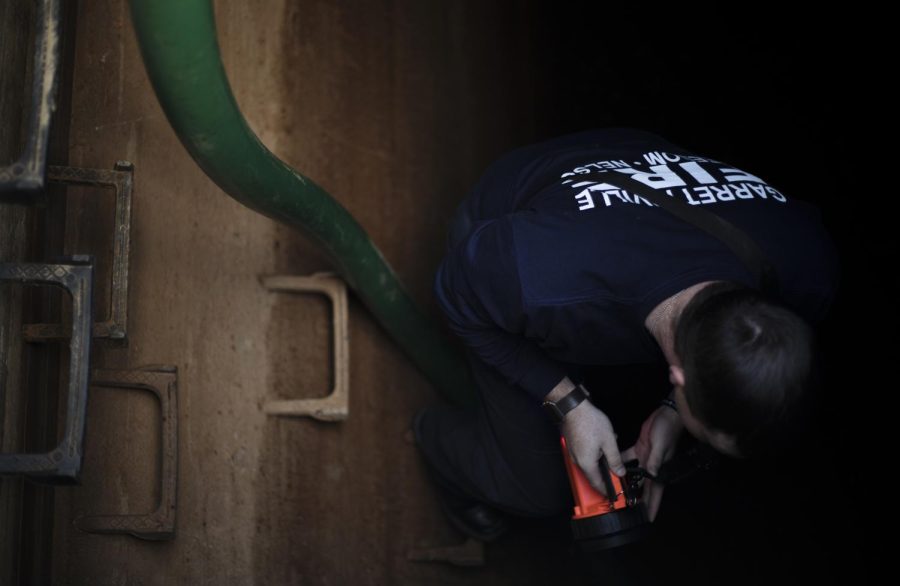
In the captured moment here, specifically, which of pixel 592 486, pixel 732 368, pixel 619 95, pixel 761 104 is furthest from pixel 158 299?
pixel 761 104

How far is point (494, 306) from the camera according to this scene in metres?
1.56

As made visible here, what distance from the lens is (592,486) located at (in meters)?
1.64

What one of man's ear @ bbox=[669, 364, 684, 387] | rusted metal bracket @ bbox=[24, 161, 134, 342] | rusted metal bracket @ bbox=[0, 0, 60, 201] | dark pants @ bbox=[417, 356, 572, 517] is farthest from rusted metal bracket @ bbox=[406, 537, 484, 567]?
rusted metal bracket @ bbox=[0, 0, 60, 201]

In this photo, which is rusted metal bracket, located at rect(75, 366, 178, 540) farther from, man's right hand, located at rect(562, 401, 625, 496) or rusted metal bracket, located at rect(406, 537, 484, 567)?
man's right hand, located at rect(562, 401, 625, 496)

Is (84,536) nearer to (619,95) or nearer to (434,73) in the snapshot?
(434,73)

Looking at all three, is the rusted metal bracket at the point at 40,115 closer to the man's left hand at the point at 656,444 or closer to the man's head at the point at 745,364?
the man's head at the point at 745,364

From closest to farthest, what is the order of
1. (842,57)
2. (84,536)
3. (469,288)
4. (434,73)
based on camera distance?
(469,288)
(84,536)
(842,57)
(434,73)

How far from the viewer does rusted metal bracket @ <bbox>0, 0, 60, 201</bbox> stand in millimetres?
1273

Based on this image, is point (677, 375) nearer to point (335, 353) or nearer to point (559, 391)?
point (559, 391)

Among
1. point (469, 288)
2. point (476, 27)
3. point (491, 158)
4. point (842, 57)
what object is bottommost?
point (469, 288)

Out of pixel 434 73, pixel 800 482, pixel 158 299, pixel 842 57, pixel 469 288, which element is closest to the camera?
pixel 469 288

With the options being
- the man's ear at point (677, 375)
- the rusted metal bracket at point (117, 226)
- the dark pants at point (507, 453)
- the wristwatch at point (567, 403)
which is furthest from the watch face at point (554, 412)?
the rusted metal bracket at point (117, 226)

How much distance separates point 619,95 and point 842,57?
64cm

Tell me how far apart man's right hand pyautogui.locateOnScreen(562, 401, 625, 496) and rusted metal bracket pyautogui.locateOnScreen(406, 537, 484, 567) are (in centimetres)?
78
